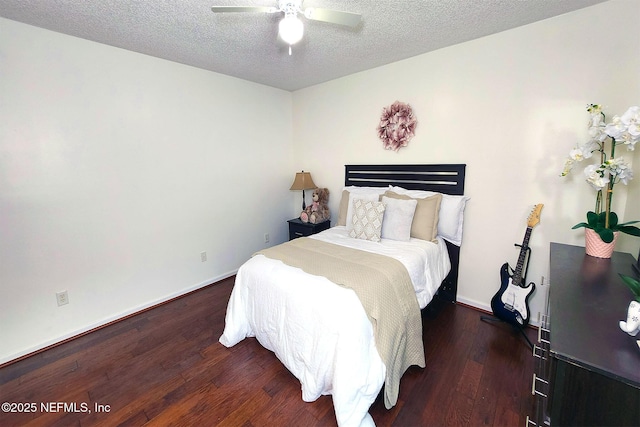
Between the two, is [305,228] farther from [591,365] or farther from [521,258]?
[591,365]

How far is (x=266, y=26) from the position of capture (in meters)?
2.07

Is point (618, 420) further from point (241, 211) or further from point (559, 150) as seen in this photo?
point (241, 211)

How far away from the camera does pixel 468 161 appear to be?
256 centimetres

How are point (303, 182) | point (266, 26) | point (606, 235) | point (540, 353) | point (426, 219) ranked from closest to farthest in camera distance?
1. point (606, 235)
2. point (540, 353)
3. point (266, 26)
4. point (426, 219)
5. point (303, 182)

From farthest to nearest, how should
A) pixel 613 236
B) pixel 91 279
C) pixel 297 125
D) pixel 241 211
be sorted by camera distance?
pixel 297 125 → pixel 241 211 → pixel 91 279 → pixel 613 236

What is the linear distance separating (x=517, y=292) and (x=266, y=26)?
2960 mm

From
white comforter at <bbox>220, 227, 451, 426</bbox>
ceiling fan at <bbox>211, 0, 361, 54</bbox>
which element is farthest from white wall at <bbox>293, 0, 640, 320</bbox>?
ceiling fan at <bbox>211, 0, 361, 54</bbox>

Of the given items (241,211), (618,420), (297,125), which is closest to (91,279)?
(241,211)

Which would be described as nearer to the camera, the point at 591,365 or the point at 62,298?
the point at 591,365

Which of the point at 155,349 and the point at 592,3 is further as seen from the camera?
the point at 155,349

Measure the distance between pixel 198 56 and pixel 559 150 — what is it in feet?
10.9

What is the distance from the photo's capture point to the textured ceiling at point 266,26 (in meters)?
1.81

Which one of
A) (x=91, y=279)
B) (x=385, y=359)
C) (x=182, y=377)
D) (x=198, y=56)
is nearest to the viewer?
(x=385, y=359)

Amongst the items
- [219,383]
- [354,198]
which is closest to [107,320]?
[219,383]
